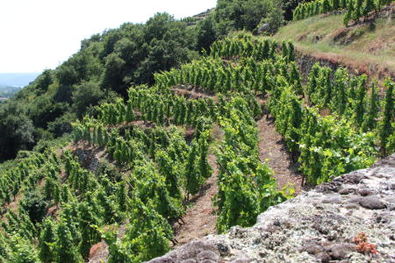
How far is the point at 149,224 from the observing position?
1320cm

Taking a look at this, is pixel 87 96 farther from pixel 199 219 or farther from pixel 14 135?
pixel 199 219

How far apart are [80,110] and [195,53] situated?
20979 millimetres

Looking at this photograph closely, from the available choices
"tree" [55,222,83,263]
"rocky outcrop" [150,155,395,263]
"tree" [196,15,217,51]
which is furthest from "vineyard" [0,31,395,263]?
"tree" [196,15,217,51]

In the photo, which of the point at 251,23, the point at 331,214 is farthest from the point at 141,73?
the point at 331,214

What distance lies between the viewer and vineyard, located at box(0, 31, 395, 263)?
471 inches

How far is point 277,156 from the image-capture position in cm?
1978

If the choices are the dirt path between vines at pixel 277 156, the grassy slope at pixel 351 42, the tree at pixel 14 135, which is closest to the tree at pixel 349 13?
the grassy slope at pixel 351 42

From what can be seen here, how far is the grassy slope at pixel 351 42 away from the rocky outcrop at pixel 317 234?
19.5 metres

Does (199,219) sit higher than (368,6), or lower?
lower

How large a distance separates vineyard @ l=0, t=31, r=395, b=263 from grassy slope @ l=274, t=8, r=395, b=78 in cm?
146

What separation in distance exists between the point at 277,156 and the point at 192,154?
4.48 m

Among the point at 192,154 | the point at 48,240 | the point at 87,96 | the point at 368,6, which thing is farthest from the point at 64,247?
the point at 87,96

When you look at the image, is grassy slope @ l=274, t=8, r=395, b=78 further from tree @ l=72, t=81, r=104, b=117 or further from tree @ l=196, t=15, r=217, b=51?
tree @ l=72, t=81, r=104, b=117

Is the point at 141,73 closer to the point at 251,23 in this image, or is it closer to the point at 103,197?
the point at 251,23
